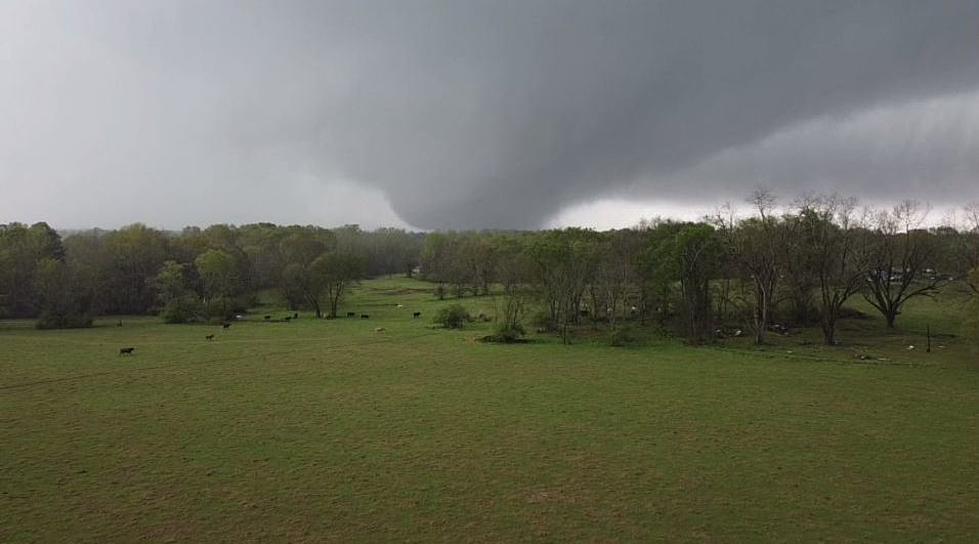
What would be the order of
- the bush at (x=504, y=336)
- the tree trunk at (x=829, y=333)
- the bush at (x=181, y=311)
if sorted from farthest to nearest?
the bush at (x=181, y=311)
the bush at (x=504, y=336)
the tree trunk at (x=829, y=333)

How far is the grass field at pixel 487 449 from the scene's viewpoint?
13461 millimetres

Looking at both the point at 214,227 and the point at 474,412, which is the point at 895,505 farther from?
the point at 214,227

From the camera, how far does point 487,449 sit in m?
18.8

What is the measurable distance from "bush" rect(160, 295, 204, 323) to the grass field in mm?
27805

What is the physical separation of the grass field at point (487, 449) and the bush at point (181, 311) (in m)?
27.8

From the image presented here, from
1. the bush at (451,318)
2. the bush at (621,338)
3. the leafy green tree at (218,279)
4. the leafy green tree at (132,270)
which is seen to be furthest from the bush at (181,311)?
the bush at (621,338)

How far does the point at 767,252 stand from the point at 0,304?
75.6 meters

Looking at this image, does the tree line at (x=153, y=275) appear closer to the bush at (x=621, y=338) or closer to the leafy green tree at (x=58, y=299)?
the leafy green tree at (x=58, y=299)

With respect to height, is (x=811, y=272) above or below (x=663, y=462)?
above

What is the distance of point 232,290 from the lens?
76125 millimetres

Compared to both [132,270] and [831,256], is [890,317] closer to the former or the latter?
[831,256]

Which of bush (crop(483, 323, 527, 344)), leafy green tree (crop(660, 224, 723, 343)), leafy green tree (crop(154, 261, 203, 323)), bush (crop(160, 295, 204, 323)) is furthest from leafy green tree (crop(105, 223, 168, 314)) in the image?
leafy green tree (crop(660, 224, 723, 343))

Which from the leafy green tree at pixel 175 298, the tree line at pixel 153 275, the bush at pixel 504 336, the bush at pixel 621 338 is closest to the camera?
the bush at pixel 621 338

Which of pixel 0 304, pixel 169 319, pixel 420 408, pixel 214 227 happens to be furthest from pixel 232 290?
pixel 420 408
